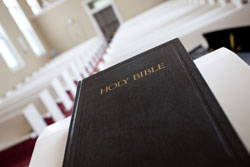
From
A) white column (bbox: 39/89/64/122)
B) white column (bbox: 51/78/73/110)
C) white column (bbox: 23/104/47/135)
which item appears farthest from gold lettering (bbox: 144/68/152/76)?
white column (bbox: 51/78/73/110)

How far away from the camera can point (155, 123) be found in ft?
1.24

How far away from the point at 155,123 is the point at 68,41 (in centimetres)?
862

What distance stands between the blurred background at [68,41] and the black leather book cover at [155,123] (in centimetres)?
56

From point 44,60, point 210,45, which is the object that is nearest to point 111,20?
point 44,60

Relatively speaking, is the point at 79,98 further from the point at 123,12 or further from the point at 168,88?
the point at 123,12

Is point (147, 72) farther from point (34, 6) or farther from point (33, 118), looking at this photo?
point (33, 118)

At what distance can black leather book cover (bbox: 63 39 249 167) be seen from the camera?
11.7 inches

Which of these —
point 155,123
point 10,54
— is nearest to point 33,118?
point 155,123

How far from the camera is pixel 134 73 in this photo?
0.58m

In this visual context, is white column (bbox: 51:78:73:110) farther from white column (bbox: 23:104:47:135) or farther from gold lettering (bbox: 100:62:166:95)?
gold lettering (bbox: 100:62:166:95)

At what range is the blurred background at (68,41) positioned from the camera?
108 centimetres

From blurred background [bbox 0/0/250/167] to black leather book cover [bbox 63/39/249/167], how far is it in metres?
0.56

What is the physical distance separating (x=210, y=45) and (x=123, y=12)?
7470 mm

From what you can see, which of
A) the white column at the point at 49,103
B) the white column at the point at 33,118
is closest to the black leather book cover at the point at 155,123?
the white column at the point at 33,118
